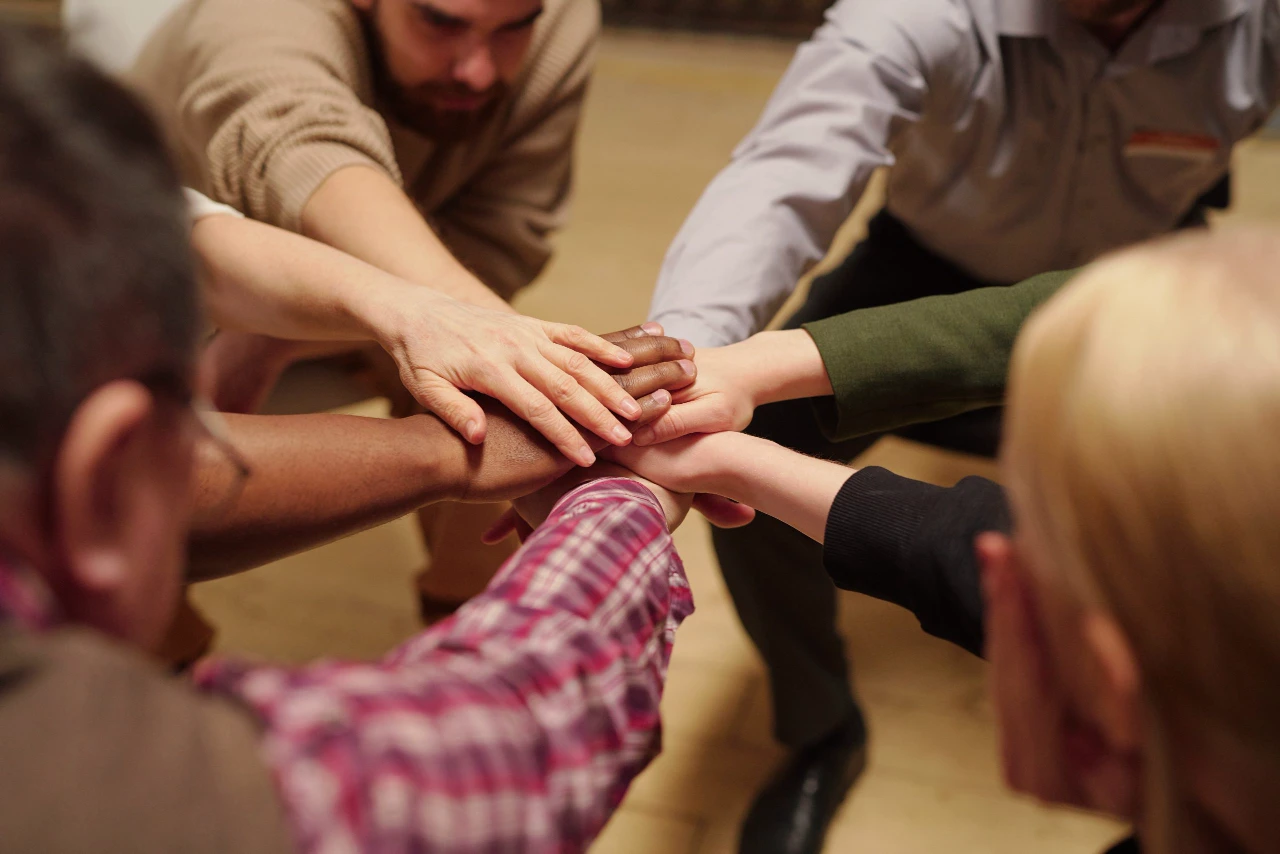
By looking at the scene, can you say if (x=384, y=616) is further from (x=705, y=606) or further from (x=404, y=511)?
(x=404, y=511)

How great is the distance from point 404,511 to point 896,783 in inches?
29.8

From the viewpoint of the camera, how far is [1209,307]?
1.32 feet

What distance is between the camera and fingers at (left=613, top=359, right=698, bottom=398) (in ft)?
2.96

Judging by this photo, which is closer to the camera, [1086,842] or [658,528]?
[658,528]

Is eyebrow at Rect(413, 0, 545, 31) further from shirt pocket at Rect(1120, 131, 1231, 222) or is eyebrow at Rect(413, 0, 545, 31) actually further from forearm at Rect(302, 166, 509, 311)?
shirt pocket at Rect(1120, 131, 1231, 222)

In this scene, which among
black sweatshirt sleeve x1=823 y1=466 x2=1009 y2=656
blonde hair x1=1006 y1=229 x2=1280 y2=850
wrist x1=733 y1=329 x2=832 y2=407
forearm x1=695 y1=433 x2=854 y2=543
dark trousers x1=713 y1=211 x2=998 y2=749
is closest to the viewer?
blonde hair x1=1006 y1=229 x2=1280 y2=850

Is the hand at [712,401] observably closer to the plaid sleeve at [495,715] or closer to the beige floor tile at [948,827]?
Answer: the plaid sleeve at [495,715]

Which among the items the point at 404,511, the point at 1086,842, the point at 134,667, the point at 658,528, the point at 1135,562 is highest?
the point at 1135,562

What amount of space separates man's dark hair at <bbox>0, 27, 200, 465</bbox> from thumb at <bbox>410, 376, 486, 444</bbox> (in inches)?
16.6

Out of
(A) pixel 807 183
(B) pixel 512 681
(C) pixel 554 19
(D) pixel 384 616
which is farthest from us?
(D) pixel 384 616

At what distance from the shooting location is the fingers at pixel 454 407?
866 millimetres

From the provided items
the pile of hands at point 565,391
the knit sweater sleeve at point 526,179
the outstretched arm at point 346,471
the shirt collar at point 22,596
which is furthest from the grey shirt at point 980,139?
the shirt collar at point 22,596

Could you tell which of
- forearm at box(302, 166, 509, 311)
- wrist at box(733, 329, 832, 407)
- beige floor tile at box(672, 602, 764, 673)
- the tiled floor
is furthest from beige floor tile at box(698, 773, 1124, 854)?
forearm at box(302, 166, 509, 311)

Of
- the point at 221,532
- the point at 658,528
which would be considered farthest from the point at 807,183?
the point at 221,532
